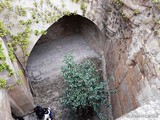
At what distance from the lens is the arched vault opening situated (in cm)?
524

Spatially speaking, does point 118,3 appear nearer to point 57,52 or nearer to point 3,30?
point 3,30

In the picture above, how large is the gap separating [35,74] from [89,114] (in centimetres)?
219

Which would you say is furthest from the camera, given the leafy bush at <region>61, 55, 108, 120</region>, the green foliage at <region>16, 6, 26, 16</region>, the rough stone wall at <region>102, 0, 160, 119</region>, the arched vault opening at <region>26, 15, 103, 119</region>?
the arched vault opening at <region>26, 15, 103, 119</region>

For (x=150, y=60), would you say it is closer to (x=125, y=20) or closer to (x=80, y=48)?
(x=125, y=20)

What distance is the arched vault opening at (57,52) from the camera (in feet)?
17.2

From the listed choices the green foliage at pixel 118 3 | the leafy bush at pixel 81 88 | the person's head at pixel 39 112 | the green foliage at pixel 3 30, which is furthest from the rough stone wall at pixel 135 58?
the green foliage at pixel 3 30

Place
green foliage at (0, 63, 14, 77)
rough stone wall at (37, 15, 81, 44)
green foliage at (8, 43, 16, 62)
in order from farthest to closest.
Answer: rough stone wall at (37, 15, 81, 44) → green foliage at (8, 43, 16, 62) → green foliage at (0, 63, 14, 77)

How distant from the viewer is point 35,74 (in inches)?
228

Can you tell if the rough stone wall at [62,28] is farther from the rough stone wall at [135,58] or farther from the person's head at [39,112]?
the person's head at [39,112]

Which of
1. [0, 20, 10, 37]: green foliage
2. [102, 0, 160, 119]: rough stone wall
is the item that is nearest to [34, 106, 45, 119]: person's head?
[102, 0, 160, 119]: rough stone wall

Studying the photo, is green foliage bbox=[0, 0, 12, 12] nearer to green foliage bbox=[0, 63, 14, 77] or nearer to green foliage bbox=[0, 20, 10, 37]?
green foliage bbox=[0, 20, 10, 37]

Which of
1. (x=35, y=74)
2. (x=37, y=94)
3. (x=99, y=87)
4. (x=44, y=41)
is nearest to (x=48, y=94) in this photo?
(x=37, y=94)

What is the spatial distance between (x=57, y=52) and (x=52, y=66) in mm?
646

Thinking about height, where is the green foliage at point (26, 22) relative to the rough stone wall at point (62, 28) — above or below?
below
